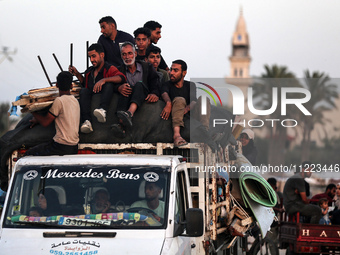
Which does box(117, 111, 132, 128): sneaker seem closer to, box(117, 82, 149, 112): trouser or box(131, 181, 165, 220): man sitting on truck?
box(117, 82, 149, 112): trouser

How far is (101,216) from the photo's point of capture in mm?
Result: 6867

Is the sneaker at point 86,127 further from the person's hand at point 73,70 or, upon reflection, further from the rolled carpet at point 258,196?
the rolled carpet at point 258,196

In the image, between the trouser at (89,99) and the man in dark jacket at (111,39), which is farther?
the man in dark jacket at (111,39)

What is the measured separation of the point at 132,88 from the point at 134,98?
0.29 m

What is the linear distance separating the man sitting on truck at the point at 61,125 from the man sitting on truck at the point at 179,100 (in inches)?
45.8

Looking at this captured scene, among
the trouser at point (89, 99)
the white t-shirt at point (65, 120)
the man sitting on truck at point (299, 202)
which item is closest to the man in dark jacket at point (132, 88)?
the trouser at point (89, 99)

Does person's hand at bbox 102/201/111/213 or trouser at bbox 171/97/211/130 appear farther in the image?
trouser at bbox 171/97/211/130

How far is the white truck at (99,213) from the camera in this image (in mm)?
6531

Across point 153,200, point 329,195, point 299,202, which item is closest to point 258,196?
point 153,200

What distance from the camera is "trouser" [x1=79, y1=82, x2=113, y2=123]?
9.19 metres

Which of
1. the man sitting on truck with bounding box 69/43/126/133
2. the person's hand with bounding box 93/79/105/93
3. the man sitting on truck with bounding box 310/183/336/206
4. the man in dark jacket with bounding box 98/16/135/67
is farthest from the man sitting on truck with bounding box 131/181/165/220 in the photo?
the man sitting on truck with bounding box 310/183/336/206

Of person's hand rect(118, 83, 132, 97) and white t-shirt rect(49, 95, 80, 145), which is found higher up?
person's hand rect(118, 83, 132, 97)

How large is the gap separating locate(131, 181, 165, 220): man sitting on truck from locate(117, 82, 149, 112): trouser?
2242 mm

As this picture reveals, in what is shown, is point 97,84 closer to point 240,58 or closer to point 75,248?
point 75,248
